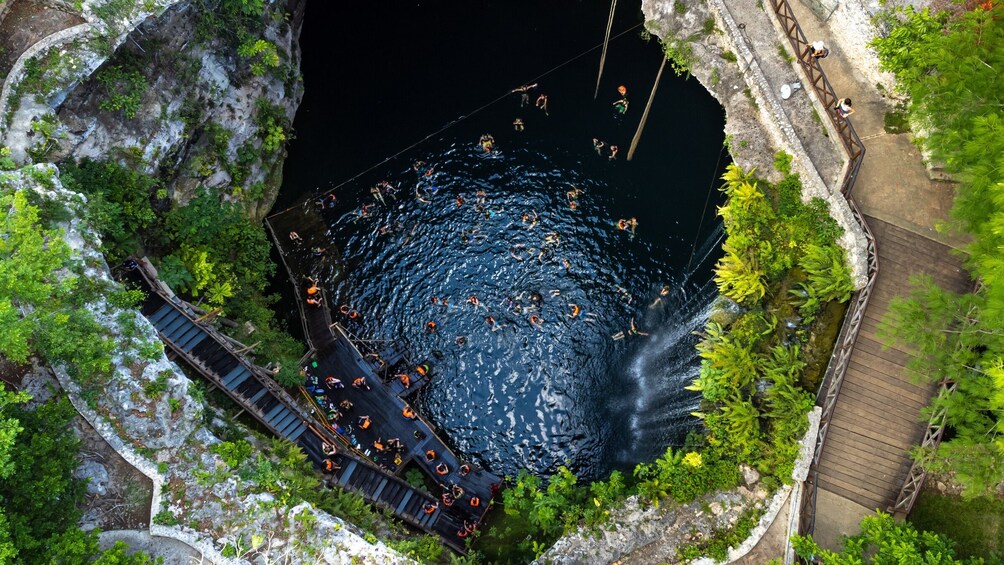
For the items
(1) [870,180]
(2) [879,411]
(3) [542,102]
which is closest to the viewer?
(2) [879,411]

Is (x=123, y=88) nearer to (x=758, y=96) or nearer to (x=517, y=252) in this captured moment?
(x=517, y=252)

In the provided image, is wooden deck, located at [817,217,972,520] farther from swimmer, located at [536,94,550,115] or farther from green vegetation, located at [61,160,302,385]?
green vegetation, located at [61,160,302,385]

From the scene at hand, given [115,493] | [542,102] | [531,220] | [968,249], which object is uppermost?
[542,102]

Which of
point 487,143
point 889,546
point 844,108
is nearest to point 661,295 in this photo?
point 844,108

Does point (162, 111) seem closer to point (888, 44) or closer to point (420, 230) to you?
point (420, 230)

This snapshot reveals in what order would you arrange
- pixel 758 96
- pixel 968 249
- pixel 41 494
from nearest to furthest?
pixel 41 494 < pixel 968 249 < pixel 758 96

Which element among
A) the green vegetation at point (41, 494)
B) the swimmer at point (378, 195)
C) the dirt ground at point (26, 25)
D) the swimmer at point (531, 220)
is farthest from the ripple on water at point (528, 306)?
the green vegetation at point (41, 494)
